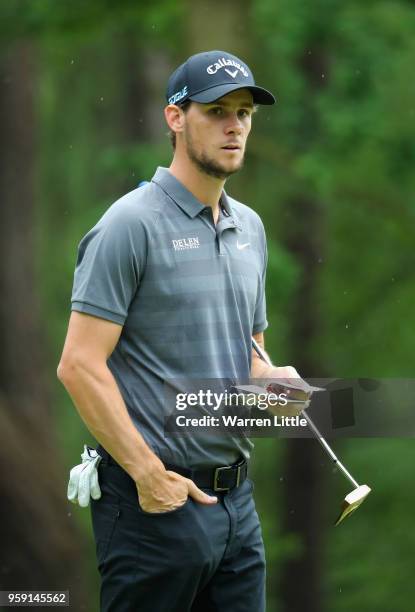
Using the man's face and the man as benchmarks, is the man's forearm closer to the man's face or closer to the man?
the man

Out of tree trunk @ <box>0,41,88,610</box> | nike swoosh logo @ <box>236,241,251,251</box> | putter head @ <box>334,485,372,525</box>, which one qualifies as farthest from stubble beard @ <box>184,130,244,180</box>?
tree trunk @ <box>0,41,88,610</box>

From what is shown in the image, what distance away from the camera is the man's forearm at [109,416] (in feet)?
12.2

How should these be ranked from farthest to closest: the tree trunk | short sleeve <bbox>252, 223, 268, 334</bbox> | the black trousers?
1. the tree trunk
2. short sleeve <bbox>252, 223, 268, 334</bbox>
3. the black trousers

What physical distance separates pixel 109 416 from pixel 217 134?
94 centimetres

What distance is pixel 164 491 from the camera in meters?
3.81

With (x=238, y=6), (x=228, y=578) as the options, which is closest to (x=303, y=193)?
(x=238, y=6)

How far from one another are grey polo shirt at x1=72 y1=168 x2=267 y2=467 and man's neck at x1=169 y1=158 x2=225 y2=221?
1.0 inches

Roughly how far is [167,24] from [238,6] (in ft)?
6.80

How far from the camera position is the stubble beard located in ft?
13.1

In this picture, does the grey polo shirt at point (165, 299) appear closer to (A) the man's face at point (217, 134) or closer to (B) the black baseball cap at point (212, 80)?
(A) the man's face at point (217, 134)

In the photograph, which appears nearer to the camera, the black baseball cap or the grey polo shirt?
the grey polo shirt

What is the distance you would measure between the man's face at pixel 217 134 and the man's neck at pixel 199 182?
2cm

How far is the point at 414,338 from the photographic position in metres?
14.2

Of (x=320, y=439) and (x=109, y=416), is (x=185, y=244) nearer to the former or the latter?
(x=109, y=416)
